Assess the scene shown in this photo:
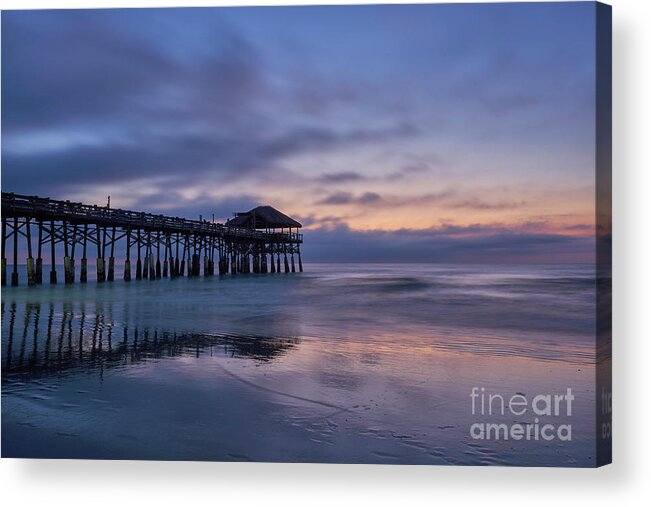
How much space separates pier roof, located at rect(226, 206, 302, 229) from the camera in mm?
44219

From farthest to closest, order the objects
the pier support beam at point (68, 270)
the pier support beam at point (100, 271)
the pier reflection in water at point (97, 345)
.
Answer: the pier support beam at point (100, 271)
the pier support beam at point (68, 270)
the pier reflection in water at point (97, 345)

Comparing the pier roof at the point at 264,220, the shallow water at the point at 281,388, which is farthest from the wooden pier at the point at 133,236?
the shallow water at the point at 281,388

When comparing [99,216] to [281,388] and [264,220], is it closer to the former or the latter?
[281,388]

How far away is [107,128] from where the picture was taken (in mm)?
8562

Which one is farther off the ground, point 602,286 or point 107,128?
point 107,128

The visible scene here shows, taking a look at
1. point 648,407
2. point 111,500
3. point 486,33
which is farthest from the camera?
point 486,33

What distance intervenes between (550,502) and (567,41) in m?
4.76

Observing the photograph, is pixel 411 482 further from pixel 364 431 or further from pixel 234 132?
pixel 234 132

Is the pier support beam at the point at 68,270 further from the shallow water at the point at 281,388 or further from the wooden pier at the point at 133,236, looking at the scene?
the shallow water at the point at 281,388

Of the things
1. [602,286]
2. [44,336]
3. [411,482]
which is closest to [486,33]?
[602,286]

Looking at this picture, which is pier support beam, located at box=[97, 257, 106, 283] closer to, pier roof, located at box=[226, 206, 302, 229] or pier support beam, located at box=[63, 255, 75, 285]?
pier support beam, located at box=[63, 255, 75, 285]

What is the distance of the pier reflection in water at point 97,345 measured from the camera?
22.6ft

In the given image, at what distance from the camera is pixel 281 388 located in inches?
229

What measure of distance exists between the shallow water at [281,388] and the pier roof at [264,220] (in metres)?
33.3
